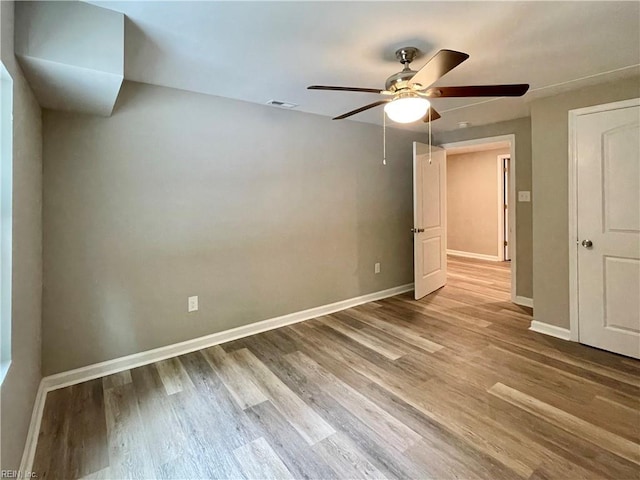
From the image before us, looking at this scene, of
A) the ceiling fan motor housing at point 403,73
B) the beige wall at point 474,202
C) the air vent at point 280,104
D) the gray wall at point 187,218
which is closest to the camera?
the ceiling fan motor housing at point 403,73

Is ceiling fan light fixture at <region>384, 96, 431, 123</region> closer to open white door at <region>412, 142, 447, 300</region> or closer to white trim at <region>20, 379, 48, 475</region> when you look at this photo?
open white door at <region>412, 142, 447, 300</region>

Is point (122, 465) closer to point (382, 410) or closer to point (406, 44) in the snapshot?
point (382, 410)

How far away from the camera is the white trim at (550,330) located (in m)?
2.95

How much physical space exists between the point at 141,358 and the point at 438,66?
2.99 metres

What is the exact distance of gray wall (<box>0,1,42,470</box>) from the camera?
1376 mm

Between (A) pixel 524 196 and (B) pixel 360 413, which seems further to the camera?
(A) pixel 524 196

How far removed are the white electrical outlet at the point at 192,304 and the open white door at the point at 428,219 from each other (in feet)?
8.93

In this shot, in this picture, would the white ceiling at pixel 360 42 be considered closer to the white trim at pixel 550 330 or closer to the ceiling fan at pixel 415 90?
the ceiling fan at pixel 415 90

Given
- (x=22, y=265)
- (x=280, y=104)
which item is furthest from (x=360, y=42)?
(x=22, y=265)

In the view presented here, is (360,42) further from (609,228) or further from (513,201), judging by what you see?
(513,201)

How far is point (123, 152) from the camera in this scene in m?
2.48

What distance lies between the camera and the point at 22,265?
1.65 meters

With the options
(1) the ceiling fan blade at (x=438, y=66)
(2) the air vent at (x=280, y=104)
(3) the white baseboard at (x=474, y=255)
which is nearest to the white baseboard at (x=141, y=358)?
Result: (2) the air vent at (x=280, y=104)

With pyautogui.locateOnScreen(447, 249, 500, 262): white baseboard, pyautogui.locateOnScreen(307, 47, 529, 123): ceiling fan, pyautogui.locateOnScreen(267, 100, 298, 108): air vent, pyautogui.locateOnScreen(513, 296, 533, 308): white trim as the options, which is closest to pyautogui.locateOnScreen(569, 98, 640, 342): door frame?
pyautogui.locateOnScreen(513, 296, 533, 308): white trim
